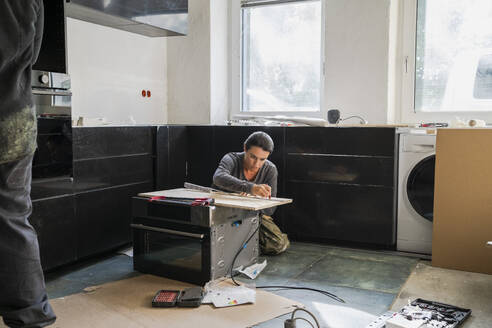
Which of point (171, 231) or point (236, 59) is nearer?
point (171, 231)

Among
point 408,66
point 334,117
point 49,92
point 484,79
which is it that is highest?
point 408,66

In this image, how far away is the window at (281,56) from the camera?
4.27m

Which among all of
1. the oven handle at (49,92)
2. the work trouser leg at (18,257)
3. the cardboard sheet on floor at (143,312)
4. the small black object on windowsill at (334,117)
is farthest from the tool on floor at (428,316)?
the oven handle at (49,92)

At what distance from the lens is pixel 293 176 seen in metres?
3.66

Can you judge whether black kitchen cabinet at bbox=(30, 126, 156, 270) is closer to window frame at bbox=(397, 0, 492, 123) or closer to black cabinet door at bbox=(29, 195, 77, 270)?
black cabinet door at bbox=(29, 195, 77, 270)

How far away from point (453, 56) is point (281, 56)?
144 centimetres

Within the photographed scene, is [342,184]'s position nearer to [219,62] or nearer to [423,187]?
[423,187]

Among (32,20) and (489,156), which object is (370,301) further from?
(32,20)

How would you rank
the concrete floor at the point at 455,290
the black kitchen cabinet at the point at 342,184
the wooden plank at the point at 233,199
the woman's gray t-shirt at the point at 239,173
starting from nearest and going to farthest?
the concrete floor at the point at 455,290, the wooden plank at the point at 233,199, the woman's gray t-shirt at the point at 239,173, the black kitchen cabinet at the point at 342,184

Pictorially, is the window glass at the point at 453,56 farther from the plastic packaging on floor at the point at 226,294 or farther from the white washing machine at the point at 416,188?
the plastic packaging on floor at the point at 226,294

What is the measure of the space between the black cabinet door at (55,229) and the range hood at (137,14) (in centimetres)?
110

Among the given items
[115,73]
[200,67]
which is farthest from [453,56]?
[115,73]

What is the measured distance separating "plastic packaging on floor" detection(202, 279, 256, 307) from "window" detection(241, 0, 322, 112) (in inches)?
83.1

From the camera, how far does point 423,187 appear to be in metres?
3.33
